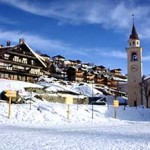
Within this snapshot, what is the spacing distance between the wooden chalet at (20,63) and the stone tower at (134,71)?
20.3m

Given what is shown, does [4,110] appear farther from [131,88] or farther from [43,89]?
[131,88]

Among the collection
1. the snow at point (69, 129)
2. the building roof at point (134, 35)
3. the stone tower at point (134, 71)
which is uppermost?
the building roof at point (134, 35)

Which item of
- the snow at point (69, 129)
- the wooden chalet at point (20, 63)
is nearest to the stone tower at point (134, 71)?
the wooden chalet at point (20, 63)

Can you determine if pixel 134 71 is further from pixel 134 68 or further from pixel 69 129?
pixel 69 129

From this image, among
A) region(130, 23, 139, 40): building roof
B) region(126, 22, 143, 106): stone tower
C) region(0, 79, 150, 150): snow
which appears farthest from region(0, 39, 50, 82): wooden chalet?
region(130, 23, 139, 40): building roof

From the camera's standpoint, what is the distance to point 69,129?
25906mm

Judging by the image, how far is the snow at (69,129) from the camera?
15.6m

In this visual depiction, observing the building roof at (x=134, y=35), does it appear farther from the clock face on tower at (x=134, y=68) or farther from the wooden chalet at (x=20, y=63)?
the wooden chalet at (x=20, y=63)

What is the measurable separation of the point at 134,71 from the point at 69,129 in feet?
183

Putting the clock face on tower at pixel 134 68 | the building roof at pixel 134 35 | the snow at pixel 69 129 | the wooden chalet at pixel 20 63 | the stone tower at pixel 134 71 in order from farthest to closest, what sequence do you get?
the building roof at pixel 134 35, the clock face on tower at pixel 134 68, the stone tower at pixel 134 71, the wooden chalet at pixel 20 63, the snow at pixel 69 129

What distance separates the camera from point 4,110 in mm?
33812

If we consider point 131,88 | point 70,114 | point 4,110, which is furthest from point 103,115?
point 131,88

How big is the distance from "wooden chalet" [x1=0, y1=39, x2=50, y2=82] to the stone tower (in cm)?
2033

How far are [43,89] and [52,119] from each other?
2648cm
